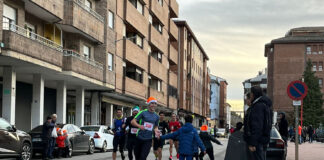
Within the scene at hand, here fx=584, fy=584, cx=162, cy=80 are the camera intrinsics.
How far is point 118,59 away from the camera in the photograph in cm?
4228

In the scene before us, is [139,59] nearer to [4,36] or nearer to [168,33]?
[168,33]

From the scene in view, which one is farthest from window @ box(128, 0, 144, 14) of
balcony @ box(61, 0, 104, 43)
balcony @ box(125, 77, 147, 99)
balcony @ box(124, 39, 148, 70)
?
balcony @ box(61, 0, 104, 43)

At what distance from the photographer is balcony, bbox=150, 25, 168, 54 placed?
2157 inches

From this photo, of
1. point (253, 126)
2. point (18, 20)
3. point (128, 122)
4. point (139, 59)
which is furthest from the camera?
point (139, 59)

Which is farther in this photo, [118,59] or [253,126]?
[118,59]

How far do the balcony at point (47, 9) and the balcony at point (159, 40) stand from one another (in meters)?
23.9

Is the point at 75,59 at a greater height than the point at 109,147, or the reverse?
the point at 75,59

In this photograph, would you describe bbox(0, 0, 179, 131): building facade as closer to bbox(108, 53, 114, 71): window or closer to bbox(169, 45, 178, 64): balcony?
bbox(108, 53, 114, 71): window

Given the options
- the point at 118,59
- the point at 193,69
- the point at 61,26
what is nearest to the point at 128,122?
the point at 61,26

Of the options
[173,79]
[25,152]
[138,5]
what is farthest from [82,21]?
[173,79]

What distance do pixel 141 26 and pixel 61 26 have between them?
1702 cm

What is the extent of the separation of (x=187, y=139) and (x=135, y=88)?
34557mm

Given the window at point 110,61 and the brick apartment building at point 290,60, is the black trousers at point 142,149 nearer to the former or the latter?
the window at point 110,61

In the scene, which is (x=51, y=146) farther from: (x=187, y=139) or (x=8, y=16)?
(x=187, y=139)
